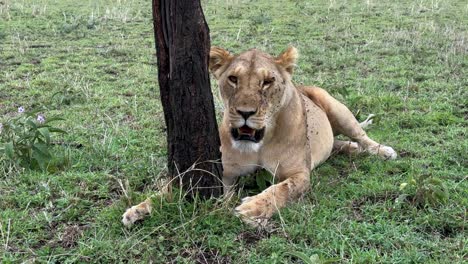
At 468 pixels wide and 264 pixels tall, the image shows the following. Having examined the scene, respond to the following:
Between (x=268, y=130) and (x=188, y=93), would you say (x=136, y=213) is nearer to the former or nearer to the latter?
(x=188, y=93)

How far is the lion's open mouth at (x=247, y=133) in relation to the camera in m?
3.72

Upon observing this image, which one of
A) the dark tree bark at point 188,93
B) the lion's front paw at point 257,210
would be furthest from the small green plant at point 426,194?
the dark tree bark at point 188,93

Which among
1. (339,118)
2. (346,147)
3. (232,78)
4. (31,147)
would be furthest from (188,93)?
(339,118)

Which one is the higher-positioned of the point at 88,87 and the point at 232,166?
the point at 232,166

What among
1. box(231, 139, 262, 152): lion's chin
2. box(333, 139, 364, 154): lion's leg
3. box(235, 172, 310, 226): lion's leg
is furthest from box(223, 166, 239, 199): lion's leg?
box(333, 139, 364, 154): lion's leg

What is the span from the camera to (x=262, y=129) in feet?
12.4

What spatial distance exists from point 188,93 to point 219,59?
727 millimetres

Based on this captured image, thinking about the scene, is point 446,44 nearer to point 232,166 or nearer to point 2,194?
point 232,166

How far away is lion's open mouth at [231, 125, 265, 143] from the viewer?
146 inches

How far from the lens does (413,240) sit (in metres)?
3.19

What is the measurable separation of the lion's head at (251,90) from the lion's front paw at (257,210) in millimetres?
439

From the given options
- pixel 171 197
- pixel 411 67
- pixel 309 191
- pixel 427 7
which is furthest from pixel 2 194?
pixel 427 7

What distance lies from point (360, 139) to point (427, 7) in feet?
25.8

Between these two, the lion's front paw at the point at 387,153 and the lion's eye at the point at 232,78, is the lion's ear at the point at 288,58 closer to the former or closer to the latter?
the lion's eye at the point at 232,78
